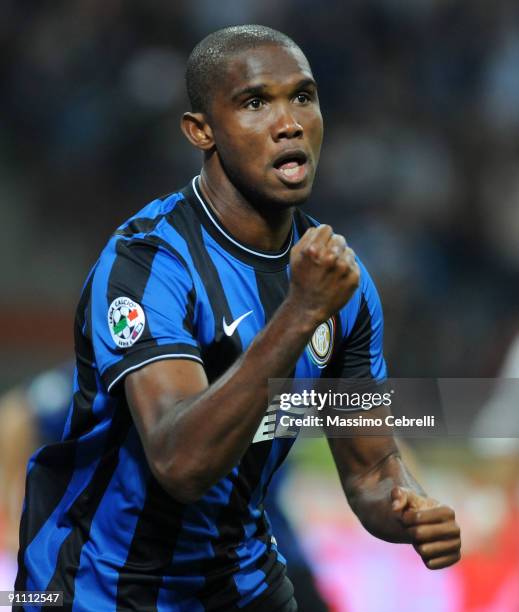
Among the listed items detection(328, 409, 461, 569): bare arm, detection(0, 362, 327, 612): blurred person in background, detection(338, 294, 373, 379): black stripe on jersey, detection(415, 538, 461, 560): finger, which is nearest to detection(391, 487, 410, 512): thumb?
detection(328, 409, 461, 569): bare arm

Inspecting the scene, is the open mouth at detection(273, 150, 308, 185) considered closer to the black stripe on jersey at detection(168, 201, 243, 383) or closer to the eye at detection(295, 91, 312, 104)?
the eye at detection(295, 91, 312, 104)

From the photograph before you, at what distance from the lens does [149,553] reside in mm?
2781

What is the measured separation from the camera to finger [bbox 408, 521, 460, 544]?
2654mm

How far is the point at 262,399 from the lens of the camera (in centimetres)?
221

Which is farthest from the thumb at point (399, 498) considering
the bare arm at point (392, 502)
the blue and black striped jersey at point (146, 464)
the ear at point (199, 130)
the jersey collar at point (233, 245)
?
the ear at point (199, 130)

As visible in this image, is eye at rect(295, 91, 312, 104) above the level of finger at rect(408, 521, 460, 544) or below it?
above

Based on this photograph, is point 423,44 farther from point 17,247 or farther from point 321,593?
point 321,593

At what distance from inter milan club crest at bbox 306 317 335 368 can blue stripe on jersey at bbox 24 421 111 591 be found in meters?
0.62

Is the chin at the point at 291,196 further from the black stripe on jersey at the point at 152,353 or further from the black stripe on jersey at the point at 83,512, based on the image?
the black stripe on jersey at the point at 83,512

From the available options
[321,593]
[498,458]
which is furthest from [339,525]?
[498,458]

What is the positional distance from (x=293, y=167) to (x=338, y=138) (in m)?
5.12

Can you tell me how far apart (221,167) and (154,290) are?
1.71 ft

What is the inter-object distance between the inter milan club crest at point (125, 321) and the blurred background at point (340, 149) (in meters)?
4.12

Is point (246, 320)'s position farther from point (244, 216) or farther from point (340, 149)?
point (340, 149)
